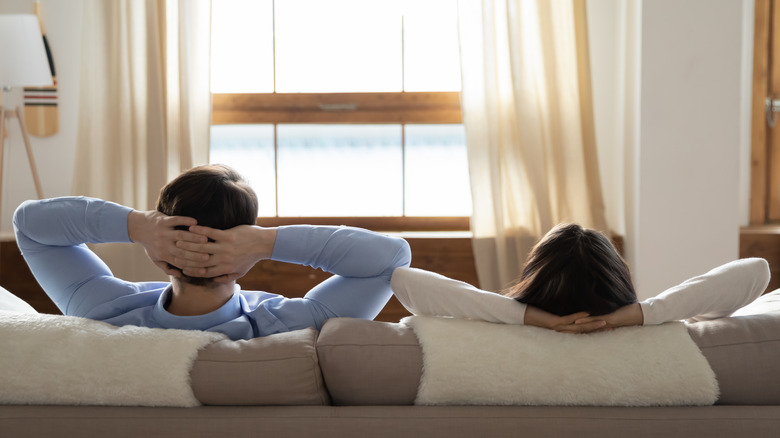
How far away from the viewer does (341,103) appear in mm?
3748

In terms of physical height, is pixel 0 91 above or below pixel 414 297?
above

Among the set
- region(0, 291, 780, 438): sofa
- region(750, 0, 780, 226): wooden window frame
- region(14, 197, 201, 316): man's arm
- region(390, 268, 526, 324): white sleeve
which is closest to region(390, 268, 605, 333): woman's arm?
region(390, 268, 526, 324): white sleeve

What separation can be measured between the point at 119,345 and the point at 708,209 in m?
2.86

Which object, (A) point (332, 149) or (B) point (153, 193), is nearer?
(B) point (153, 193)

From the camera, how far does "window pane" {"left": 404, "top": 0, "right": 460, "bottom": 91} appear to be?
3.71m

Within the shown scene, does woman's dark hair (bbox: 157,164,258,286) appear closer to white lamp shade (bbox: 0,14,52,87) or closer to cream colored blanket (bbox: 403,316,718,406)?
cream colored blanket (bbox: 403,316,718,406)

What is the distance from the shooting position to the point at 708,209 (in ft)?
10.6

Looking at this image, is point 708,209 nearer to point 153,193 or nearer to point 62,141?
point 153,193

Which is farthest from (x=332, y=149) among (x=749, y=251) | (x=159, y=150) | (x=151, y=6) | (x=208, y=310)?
(x=208, y=310)

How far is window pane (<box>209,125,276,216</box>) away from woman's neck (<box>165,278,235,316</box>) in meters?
2.47

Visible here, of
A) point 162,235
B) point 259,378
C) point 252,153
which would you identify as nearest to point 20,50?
point 252,153

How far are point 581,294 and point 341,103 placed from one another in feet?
9.08

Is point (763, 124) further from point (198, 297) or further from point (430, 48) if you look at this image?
point (198, 297)

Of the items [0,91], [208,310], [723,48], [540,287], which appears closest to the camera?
[540,287]
